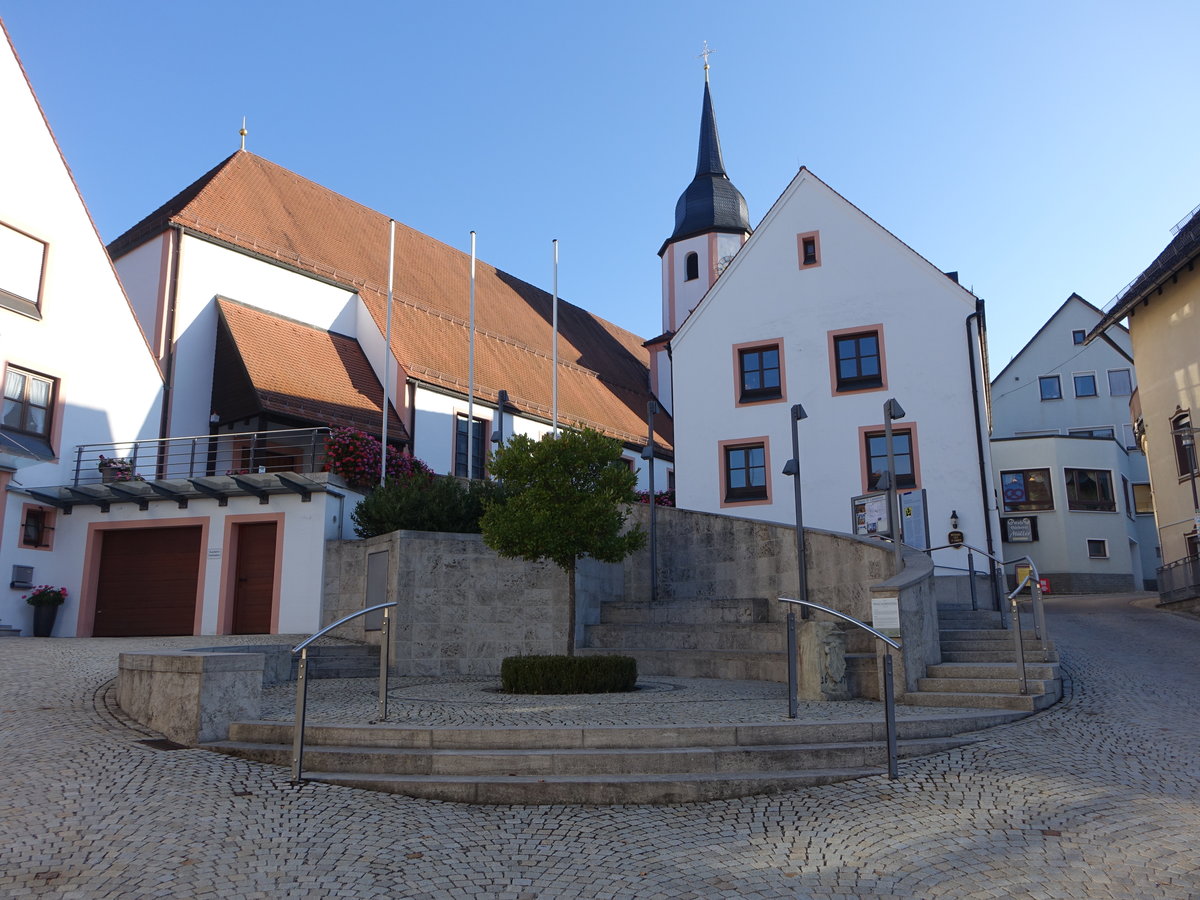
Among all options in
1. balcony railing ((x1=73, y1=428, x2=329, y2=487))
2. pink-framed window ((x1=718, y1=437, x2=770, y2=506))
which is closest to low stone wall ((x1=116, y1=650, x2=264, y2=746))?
balcony railing ((x1=73, y1=428, x2=329, y2=487))

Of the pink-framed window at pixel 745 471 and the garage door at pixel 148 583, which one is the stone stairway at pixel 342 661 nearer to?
the garage door at pixel 148 583

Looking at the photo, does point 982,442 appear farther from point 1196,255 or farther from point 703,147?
point 703,147

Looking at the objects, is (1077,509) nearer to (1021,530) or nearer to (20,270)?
(1021,530)

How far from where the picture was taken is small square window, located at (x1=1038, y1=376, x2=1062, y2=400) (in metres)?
44.9

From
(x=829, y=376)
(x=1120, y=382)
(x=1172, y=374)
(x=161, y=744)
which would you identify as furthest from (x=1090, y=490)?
(x=161, y=744)

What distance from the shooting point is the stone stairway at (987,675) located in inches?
411

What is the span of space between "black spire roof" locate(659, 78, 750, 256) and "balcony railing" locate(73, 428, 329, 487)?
27970 mm

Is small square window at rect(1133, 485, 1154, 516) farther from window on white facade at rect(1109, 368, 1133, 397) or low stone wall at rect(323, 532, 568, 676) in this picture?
low stone wall at rect(323, 532, 568, 676)

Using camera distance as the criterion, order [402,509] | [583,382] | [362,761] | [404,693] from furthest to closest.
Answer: [583,382]
[402,509]
[404,693]
[362,761]

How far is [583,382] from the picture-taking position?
39.9 meters

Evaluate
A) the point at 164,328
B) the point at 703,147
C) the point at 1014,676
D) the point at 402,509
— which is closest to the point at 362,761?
the point at 1014,676

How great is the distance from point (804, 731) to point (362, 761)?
12.1 feet

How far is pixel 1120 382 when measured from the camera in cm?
4400

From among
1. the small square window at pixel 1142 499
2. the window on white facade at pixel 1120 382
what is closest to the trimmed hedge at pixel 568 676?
the small square window at pixel 1142 499
